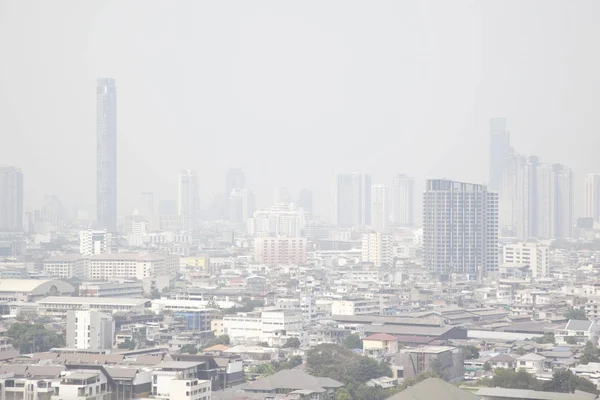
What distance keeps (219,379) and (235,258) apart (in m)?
40.1

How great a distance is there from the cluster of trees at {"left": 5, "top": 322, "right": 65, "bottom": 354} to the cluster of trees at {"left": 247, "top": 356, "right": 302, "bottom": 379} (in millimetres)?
4137

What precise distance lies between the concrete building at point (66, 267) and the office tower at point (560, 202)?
2791 centimetres

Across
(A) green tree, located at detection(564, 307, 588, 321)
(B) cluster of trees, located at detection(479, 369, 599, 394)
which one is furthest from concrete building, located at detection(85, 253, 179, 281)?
(B) cluster of trees, located at detection(479, 369, 599, 394)

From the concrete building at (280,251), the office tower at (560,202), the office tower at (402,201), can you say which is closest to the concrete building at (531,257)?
the concrete building at (280,251)

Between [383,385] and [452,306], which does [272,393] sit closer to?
[383,385]

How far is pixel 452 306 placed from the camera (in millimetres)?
36594

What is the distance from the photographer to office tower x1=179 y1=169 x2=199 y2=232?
8819 cm

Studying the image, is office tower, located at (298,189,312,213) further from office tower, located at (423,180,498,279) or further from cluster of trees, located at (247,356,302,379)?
cluster of trees, located at (247,356,302,379)

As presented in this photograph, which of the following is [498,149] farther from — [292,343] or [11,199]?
[292,343]

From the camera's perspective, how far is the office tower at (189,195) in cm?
8819

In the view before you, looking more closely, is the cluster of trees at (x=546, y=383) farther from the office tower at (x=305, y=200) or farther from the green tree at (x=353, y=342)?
the office tower at (x=305, y=200)

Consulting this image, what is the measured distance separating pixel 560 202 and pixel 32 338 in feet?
166

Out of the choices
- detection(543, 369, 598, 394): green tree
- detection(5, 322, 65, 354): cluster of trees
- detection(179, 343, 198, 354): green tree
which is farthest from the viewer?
detection(5, 322, 65, 354): cluster of trees

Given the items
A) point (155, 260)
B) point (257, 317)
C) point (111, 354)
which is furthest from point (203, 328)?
point (155, 260)
